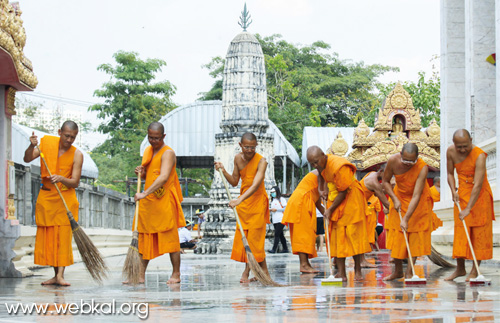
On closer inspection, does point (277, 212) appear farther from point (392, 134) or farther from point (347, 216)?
point (347, 216)

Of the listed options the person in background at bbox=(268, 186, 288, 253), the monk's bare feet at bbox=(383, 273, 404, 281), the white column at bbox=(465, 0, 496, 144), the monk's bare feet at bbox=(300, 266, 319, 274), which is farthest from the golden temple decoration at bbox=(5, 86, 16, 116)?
the person in background at bbox=(268, 186, 288, 253)

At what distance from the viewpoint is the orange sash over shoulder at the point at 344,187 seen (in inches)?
355

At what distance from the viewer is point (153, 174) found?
899 cm

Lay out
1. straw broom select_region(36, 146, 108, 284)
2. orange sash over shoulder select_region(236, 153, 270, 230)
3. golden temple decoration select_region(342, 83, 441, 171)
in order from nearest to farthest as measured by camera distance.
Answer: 1. straw broom select_region(36, 146, 108, 284)
2. orange sash over shoulder select_region(236, 153, 270, 230)
3. golden temple decoration select_region(342, 83, 441, 171)

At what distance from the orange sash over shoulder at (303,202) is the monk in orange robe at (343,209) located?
229 cm

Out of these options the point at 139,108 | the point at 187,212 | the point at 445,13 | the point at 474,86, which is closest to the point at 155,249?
the point at 474,86

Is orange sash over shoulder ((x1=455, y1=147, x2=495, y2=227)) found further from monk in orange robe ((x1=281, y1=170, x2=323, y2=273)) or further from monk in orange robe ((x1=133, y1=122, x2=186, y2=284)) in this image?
monk in orange robe ((x1=133, y1=122, x2=186, y2=284))

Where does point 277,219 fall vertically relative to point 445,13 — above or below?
below

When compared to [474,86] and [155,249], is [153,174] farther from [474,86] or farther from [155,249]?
[474,86]

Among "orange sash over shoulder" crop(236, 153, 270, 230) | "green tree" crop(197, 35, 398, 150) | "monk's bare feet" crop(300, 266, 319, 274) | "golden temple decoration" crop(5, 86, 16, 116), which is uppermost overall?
"green tree" crop(197, 35, 398, 150)

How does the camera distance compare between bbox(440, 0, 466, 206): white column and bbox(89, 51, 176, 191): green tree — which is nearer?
bbox(440, 0, 466, 206): white column

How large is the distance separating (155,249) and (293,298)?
8.43ft

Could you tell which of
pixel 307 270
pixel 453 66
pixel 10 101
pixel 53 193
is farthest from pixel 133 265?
pixel 453 66

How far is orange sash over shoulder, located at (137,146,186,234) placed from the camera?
8.89 metres
